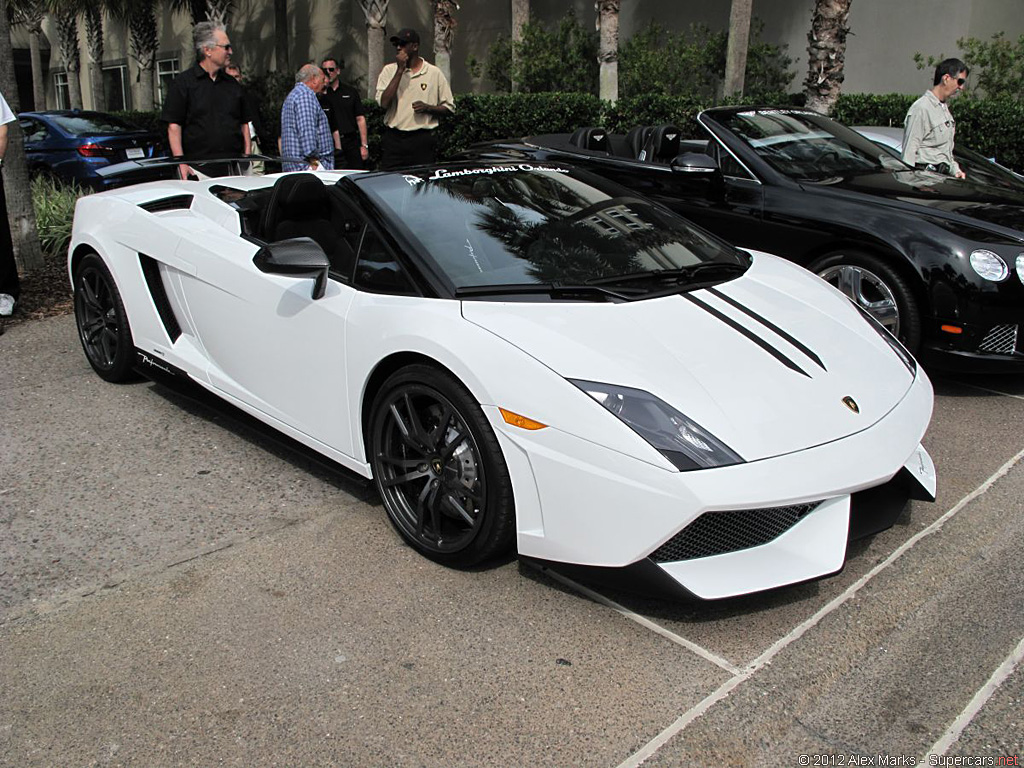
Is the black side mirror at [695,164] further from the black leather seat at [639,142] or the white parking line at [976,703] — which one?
the white parking line at [976,703]

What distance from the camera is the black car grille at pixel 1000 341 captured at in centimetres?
469

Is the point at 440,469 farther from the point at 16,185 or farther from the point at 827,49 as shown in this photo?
the point at 827,49

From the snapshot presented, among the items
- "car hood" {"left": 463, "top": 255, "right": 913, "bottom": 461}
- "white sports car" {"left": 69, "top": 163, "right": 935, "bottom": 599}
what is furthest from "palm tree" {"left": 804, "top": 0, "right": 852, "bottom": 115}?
"car hood" {"left": 463, "top": 255, "right": 913, "bottom": 461}

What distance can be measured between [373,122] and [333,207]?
12.5 metres

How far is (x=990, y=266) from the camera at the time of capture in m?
4.73

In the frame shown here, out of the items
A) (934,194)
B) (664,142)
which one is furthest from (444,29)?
(934,194)

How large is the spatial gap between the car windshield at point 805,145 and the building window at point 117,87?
29.5 metres

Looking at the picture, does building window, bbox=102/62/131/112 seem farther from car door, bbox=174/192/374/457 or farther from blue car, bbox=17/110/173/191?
car door, bbox=174/192/374/457

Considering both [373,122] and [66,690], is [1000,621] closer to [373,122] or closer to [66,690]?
[66,690]

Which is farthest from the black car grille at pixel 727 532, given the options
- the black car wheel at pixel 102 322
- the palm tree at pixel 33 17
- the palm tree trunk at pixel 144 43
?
the palm tree at pixel 33 17

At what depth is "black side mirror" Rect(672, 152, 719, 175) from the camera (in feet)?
17.7

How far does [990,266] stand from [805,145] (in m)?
1.74

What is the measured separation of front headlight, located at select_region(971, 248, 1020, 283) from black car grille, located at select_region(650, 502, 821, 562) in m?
2.55

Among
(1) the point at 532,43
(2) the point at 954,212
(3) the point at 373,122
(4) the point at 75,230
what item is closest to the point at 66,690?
(4) the point at 75,230
